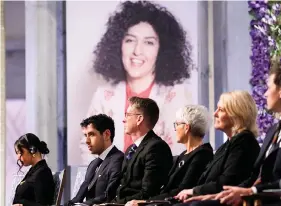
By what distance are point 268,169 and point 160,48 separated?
3.70 m

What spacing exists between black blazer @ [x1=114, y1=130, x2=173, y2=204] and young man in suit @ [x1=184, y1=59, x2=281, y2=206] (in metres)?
0.80

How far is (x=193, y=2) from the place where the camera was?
27.5ft

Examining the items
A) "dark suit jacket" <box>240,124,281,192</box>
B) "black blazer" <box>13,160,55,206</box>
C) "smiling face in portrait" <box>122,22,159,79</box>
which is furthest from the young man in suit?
"smiling face in portrait" <box>122,22,159,79</box>

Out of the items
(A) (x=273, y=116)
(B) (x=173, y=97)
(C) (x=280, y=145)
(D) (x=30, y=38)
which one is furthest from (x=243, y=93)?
(D) (x=30, y=38)

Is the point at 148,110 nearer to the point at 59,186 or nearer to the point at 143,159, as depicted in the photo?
the point at 143,159

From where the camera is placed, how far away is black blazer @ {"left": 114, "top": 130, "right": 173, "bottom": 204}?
5.86m

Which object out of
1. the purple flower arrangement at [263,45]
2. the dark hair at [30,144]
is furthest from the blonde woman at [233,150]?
the dark hair at [30,144]

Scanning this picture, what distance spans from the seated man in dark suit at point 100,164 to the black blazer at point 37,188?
0.37 metres

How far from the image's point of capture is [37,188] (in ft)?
23.1

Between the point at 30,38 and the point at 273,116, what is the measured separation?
111 inches

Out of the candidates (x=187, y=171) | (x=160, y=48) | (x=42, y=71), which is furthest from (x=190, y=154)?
(x=42, y=71)

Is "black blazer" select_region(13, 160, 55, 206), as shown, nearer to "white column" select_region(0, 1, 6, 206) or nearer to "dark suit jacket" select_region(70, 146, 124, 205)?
"dark suit jacket" select_region(70, 146, 124, 205)

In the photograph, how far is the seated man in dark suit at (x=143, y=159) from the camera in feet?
19.2

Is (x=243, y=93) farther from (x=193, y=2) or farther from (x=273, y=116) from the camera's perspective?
(x=193, y=2)
